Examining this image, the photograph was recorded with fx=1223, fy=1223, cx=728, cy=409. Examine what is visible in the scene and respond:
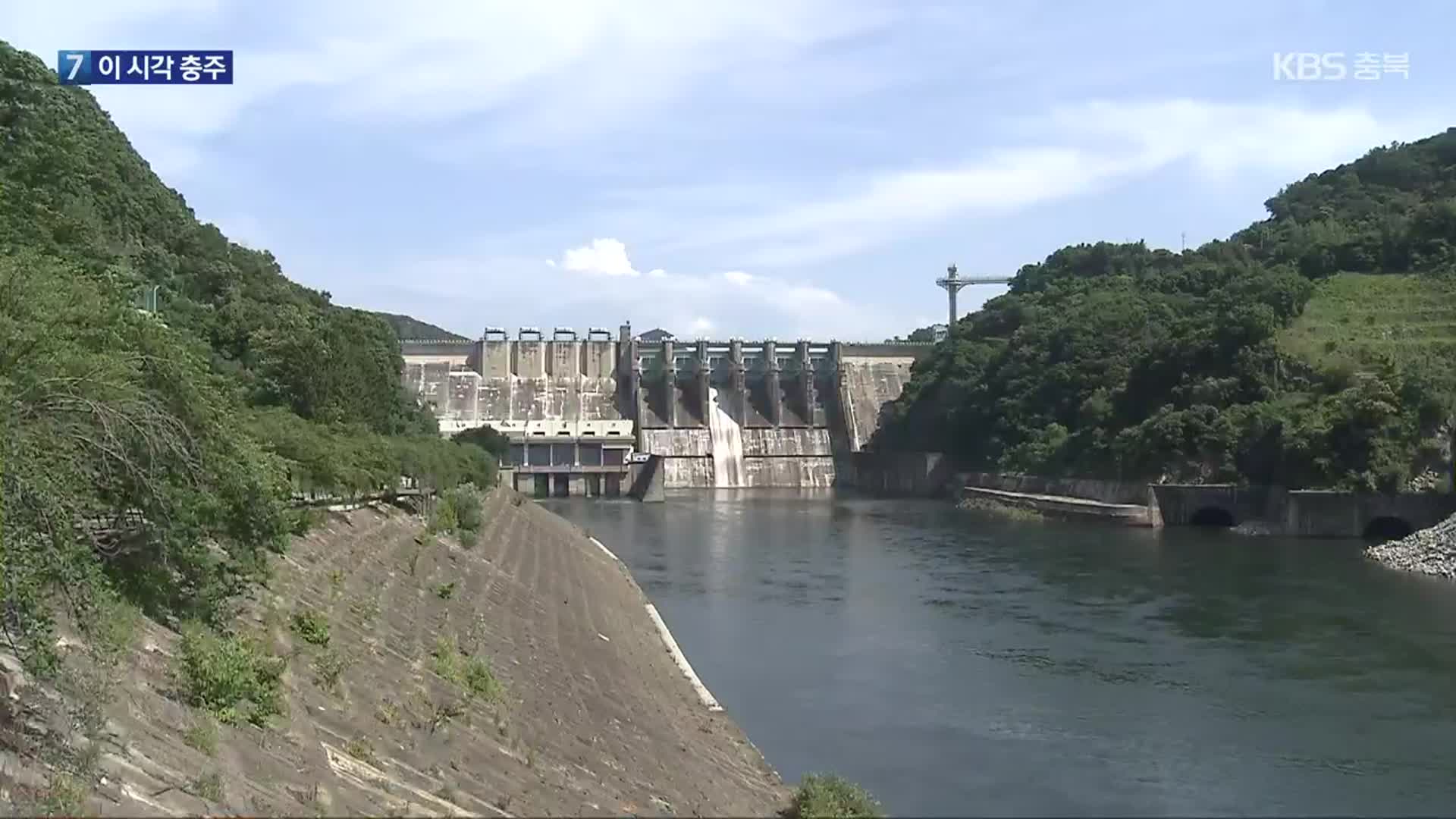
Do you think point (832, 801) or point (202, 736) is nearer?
point (202, 736)

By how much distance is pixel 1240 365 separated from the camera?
49156mm

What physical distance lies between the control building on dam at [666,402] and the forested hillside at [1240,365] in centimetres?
515

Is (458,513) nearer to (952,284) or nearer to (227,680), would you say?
(227,680)

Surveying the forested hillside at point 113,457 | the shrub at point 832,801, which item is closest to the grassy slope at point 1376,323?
the forested hillside at point 113,457

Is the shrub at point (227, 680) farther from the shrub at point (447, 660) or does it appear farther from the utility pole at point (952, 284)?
the utility pole at point (952, 284)

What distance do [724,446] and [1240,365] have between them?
115 feet

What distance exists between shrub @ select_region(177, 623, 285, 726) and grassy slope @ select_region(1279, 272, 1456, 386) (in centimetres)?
4338

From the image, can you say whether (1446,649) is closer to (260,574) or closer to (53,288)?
Result: (260,574)

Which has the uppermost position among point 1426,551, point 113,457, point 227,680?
point 113,457

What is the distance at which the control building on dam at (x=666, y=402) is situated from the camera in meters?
74.1

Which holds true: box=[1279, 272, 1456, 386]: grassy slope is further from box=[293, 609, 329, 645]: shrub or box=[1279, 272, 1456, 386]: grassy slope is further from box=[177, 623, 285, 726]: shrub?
box=[177, 623, 285, 726]: shrub

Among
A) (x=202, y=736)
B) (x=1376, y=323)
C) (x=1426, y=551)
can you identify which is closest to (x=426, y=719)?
(x=202, y=736)

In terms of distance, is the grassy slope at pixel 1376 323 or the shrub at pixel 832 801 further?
the grassy slope at pixel 1376 323

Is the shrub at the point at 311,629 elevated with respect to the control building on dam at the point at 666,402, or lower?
lower
